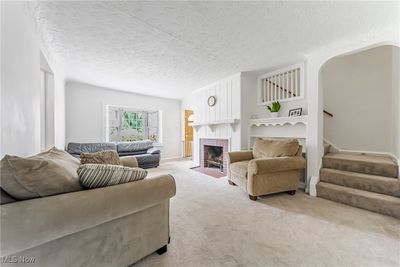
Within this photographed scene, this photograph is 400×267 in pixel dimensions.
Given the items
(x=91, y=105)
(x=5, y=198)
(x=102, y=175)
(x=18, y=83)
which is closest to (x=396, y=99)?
(x=102, y=175)

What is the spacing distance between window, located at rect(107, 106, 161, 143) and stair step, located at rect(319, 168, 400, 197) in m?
4.84

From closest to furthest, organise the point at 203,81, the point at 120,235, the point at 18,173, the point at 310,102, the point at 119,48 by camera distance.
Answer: the point at 18,173, the point at 120,235, the point at 119,48, the point at 310,102, the point at 203,81

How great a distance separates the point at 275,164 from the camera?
2428 mm

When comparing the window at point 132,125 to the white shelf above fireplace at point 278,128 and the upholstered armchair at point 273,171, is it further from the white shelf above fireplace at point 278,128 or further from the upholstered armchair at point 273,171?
the upholstered armchair at point 273,171

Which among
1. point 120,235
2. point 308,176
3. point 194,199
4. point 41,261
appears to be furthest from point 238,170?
point 41,261

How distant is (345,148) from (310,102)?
1.68 m

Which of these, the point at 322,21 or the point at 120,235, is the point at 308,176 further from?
the point at 120,235

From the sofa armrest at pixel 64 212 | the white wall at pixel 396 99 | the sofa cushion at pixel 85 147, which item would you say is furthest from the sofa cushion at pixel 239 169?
the sofa cushion at pixel 85 147

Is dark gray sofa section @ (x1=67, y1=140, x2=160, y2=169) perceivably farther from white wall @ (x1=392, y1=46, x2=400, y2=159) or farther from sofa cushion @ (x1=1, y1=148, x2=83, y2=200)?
white wall @ (x1=392, y1=46, x2=400, y2=159)

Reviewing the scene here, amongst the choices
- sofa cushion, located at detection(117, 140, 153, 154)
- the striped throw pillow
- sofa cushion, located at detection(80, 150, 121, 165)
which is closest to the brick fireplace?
sofa cushion, located at detection(117, 140, 153, 154)

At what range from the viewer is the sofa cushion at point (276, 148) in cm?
266

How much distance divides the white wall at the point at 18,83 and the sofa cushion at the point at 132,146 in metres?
2.86

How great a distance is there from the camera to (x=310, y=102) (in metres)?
2.73

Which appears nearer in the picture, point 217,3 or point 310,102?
point 217,3
